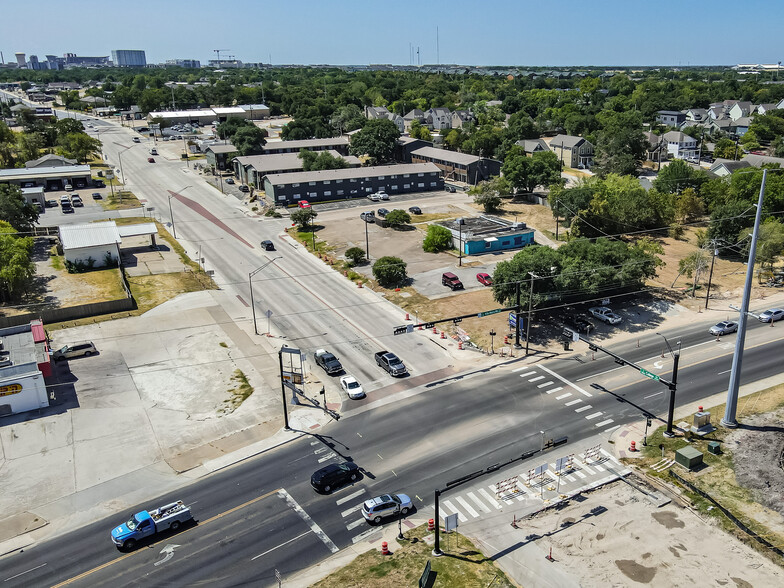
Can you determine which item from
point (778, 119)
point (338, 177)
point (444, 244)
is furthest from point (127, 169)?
point (778, 119)

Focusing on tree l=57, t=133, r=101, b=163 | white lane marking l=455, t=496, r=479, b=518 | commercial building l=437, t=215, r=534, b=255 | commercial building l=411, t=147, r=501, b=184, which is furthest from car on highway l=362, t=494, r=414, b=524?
tree l=57, t=133, r=101, b=163

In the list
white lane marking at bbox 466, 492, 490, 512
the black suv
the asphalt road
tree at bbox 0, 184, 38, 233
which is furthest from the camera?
tree at bbox 0, 184, 38, 233

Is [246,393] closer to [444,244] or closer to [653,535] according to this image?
[653,535]

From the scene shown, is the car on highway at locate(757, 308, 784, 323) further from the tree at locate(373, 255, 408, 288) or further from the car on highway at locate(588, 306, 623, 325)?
the tree at locate(373, 255, 408, 288)

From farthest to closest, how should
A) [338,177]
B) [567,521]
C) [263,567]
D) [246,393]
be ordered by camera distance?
[338,177] → [246,393] → [567,521] → [263,567]

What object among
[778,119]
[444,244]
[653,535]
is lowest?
[653,535]

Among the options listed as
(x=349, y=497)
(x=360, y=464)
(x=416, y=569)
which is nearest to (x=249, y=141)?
(x=360, y=464)

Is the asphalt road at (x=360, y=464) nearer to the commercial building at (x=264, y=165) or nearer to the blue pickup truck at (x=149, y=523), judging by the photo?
the blue pickup truck at (x=149, y=523)

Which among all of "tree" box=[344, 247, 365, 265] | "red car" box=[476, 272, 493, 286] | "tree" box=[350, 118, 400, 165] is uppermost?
"tree" box=[350, 118, 400, 165]
